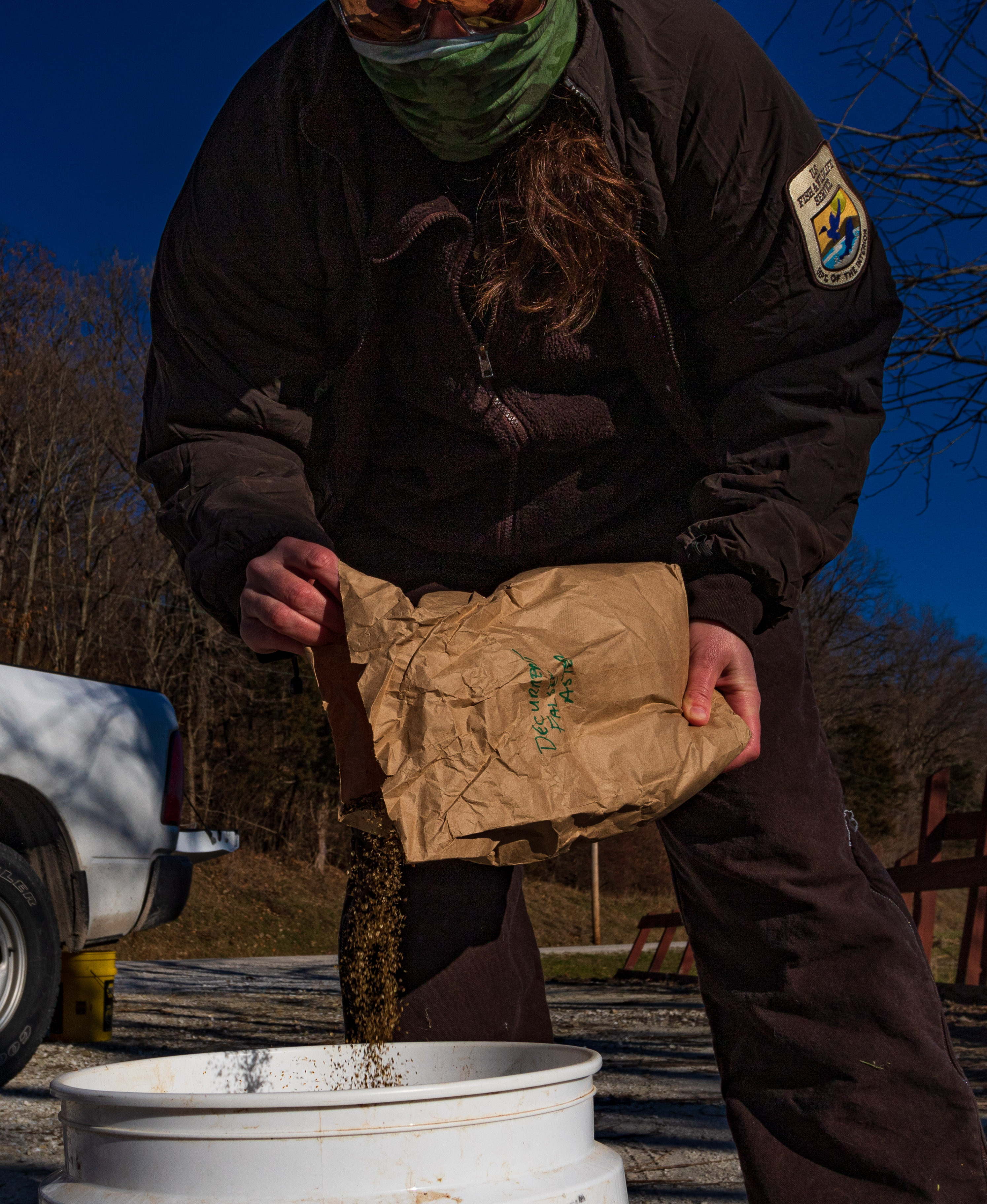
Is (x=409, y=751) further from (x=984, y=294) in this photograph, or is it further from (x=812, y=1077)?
(x=984, y=294)

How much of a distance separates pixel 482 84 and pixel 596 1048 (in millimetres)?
3808

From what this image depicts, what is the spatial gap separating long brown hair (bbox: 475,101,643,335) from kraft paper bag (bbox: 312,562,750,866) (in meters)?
0.49

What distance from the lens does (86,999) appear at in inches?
170

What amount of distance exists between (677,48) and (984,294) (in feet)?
14.1

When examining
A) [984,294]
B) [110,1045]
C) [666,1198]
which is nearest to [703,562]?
[666,1198]

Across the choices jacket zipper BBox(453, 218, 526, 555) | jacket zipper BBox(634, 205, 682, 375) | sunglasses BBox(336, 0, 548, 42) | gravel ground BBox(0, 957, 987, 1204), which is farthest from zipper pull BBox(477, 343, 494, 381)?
gravel ground BBox(0, 957, 987, 1204)

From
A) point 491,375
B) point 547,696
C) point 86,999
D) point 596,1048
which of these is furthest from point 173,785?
point 547,696

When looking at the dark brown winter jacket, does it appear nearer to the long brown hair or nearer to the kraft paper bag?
the long brown hair

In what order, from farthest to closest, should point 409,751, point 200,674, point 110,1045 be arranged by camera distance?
point 200,674 < point 110,1045 < point 409,751

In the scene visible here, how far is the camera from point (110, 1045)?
14.1 feet

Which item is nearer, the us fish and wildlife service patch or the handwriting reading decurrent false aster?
the handwriting reading decurrent false aster

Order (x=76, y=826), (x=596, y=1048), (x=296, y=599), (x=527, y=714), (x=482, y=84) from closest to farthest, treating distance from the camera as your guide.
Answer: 1. (x=527, y=714)
2. (x=296, y=599)
3. (x=482, y=84)
4. (x=76, y=826)
5. (x=596, y=1048)

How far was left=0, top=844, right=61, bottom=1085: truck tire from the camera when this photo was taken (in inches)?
135

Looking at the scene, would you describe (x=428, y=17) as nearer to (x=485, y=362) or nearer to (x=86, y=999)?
(x=485, y=362)
